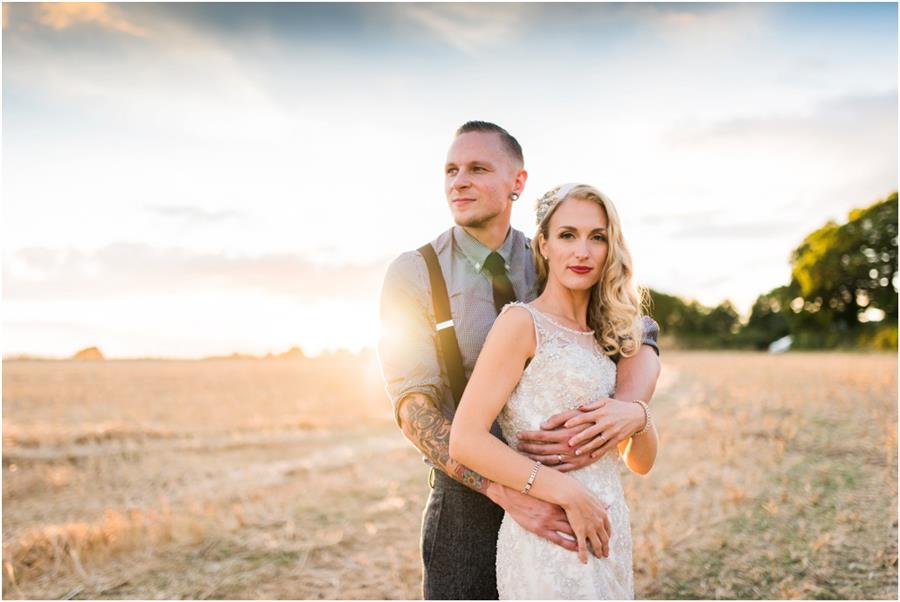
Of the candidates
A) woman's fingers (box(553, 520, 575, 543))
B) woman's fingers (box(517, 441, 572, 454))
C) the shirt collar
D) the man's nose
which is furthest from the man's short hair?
woman's fingers (box(553, 520, 575, 543))

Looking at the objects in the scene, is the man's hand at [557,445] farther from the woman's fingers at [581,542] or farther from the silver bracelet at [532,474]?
the woman's fingers at [581,542]

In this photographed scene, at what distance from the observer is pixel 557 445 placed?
3.17 metres

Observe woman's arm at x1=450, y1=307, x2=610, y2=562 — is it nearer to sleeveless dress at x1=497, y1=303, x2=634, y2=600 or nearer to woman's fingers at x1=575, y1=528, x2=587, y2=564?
woman's fingers at x1=575, y1=528, x2=587, y2=564

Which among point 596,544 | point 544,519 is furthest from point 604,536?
point 544,519

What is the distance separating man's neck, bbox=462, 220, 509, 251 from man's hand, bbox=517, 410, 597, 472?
1140mm

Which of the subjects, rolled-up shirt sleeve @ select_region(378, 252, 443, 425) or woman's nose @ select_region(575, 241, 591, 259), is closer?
→ woman's nose @ select_region(575, 241, 591, 259)

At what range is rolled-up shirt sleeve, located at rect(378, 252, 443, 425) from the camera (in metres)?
3.62

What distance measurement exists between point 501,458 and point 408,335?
93cm

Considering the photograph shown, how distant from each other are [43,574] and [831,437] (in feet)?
33.3

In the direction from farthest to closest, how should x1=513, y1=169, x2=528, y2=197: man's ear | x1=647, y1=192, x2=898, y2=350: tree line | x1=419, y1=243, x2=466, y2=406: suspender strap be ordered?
x1=647, y1=192, x2=898, y2=350: tree line → x1=513, y1=169, x2=528, y2=197: man's ear → x1=419, y1=243, x2=466, y2=406: suspender strap

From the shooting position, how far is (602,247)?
338cm

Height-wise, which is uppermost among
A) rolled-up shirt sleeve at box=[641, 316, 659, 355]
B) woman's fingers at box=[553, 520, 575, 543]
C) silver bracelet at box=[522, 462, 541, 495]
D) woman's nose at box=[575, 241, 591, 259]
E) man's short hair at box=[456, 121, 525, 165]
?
man's short hair at box=[456, 121, 525, 165]

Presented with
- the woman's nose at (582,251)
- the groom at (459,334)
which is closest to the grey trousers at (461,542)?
the groom at (459,334)

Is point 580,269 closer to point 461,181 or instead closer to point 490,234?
point 490,234
